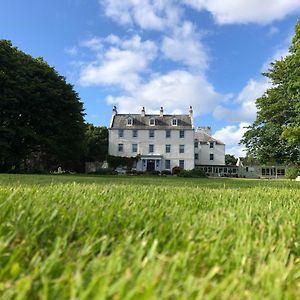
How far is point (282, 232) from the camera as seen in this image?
191 centimetres

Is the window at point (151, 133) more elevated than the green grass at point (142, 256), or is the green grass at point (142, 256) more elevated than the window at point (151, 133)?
the window at point (151, 133)

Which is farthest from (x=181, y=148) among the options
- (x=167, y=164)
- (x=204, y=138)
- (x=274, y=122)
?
(x=274, y=122)

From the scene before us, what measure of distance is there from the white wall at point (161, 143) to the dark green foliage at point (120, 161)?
286cm

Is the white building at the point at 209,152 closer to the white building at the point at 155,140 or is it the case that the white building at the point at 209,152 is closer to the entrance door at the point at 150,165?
the white building at the point at 155,140

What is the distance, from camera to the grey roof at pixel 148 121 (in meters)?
56.1

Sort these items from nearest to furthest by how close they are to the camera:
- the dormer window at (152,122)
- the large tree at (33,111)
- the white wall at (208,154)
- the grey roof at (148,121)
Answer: the large tree at (33,111), the grey roof at (148,121), the dormer window at (152,122), the white wall at (208,154)

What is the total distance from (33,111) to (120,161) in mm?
19480

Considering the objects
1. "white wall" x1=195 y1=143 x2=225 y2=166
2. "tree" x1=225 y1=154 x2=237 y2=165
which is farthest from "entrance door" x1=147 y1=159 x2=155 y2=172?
"tree" x1=225 y1=154 x2=237 y2=165

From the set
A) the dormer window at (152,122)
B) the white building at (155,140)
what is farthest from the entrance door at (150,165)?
the dormer window at (152,122)

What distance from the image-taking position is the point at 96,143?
59125 millimetres

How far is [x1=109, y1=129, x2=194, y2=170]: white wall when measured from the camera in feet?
181

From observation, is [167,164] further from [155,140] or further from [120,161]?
[120,161]

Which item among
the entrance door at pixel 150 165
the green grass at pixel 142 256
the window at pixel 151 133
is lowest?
the green grass at pixel 142 256

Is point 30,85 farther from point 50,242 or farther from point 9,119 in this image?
point 50,242
